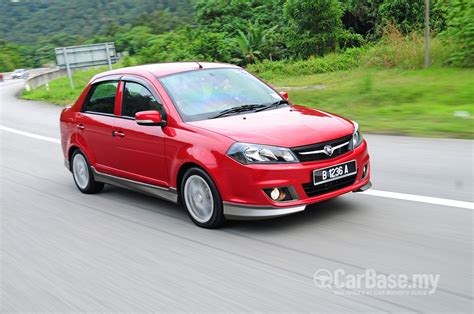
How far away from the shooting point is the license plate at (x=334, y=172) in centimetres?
565

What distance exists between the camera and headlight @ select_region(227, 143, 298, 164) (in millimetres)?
5570

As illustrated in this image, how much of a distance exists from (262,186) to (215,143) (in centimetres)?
→ 64

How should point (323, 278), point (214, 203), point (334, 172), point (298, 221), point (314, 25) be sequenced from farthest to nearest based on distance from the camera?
point (314, 25), point (298, 221), point (214, 203), point (334, 172), point (323, 278)

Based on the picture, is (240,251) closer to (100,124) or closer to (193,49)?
(100,124)

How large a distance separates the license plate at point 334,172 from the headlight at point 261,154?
0.26m

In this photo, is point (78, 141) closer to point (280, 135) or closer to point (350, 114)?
point (280, 135)

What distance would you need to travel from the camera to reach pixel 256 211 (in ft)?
18.5

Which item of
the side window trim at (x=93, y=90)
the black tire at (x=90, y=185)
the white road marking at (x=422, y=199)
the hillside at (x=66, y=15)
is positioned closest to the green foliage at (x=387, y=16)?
the side window trim at (x=93, y=90)

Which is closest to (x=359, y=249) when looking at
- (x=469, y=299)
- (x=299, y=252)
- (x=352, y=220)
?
(x=299, y=252)

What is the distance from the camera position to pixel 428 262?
15.3 ft

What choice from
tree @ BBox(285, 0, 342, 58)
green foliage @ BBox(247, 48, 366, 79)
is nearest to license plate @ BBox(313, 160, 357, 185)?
green foliage @ BBox(247, 48, 366, 79)

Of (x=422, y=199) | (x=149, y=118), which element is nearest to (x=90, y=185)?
(x=149, y=118)

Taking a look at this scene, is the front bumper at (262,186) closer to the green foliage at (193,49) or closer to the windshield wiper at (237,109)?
the windshield wiper at (237,109)

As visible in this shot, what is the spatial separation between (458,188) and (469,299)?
307cm
